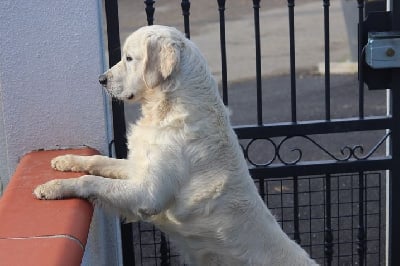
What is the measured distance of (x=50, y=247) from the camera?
2820 mm

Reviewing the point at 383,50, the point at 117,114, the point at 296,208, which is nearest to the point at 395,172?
the point at 296,208

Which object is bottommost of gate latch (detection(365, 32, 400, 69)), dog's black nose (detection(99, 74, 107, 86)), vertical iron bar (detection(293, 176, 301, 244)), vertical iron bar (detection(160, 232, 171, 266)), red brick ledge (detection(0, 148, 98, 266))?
vertical iron bar (detection(160, 232, 171, 266))

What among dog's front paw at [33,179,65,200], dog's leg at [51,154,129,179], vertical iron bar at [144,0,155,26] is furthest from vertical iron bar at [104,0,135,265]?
dog's front paw at [33,179,65,200]

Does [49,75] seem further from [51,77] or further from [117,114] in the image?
[117,114]

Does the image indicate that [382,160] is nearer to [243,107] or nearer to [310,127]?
[310,127]

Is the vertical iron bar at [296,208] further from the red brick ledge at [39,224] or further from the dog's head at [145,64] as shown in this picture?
the red brick ledge at [39,224]

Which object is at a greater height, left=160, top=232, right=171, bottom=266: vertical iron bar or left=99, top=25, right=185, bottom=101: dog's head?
left=99, top=25, right=185, bottom=101: dog's head

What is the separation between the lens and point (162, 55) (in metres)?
3.71

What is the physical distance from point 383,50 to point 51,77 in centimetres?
177

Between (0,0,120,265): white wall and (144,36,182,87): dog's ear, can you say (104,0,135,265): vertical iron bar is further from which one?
(144,36,182,87): dog's ear

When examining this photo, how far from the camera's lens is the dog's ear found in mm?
3711

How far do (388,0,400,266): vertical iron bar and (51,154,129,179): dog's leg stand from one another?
1.60 m

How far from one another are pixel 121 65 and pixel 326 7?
1.25 metres

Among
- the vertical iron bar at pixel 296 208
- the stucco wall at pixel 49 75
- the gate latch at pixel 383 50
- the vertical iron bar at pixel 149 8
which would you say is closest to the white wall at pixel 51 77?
the stucco wall at pixel 49 75
